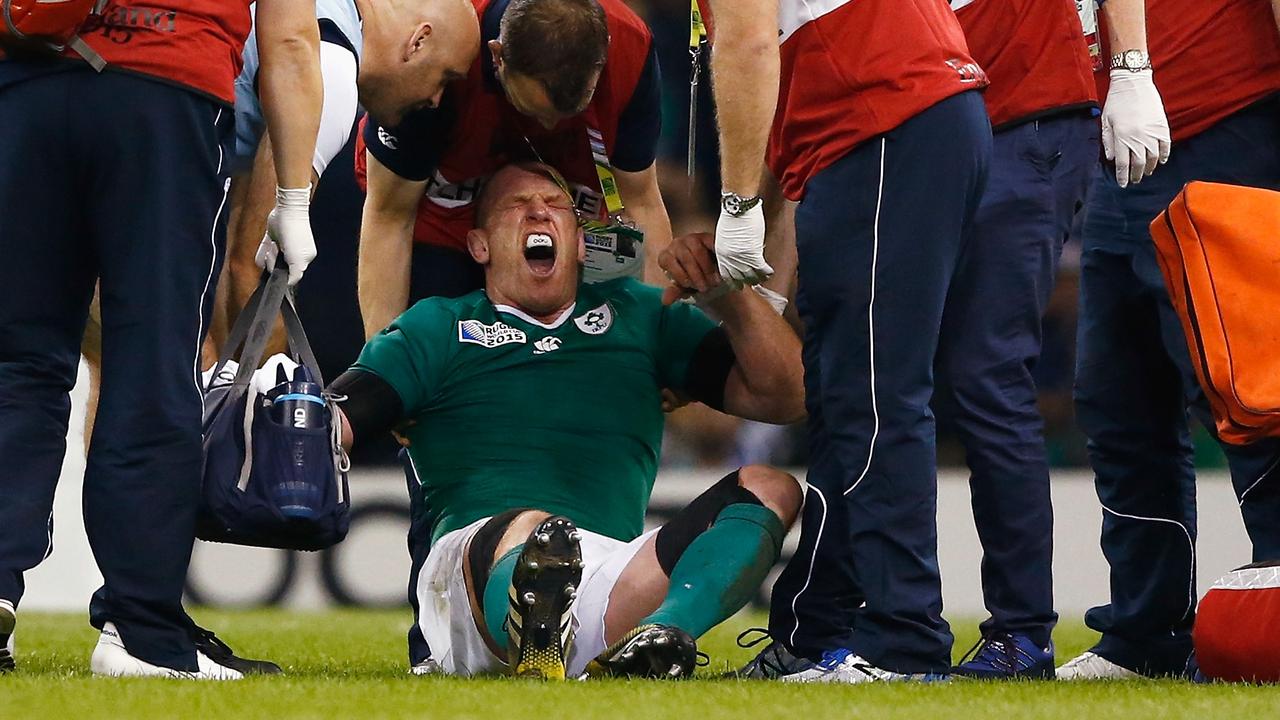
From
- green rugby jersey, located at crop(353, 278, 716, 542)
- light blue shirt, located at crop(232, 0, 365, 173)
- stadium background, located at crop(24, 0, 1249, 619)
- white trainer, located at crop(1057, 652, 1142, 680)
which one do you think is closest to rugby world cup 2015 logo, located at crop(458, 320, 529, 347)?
green rugby jersey, located at crop(353, 278, 716, 542)

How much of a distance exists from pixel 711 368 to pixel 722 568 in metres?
0.68

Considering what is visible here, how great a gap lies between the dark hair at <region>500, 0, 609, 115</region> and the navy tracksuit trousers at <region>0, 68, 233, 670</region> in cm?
85

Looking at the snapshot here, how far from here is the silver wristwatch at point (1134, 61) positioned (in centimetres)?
371

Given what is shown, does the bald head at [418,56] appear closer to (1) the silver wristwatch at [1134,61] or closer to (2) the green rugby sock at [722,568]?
(2) the green rugby sock at [722,568]

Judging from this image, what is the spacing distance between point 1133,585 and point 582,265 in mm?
1484

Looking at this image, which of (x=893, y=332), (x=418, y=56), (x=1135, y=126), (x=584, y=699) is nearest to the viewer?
(x=584, y=699)

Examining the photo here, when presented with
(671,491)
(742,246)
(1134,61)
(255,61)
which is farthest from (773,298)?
(671,491)

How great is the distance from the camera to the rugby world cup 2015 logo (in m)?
3.95

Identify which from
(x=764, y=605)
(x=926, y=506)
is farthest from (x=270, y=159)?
(x=764, y=605)

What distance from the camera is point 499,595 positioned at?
3.43 m

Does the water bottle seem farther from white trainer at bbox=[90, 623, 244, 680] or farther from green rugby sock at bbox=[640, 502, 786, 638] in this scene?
green rugby sock at bbox=[640, 502, 786, 638]

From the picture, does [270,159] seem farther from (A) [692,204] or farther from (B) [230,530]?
(A) [692,204]

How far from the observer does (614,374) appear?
394cm

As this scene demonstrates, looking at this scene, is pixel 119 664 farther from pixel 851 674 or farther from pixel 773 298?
pixel 773 298
